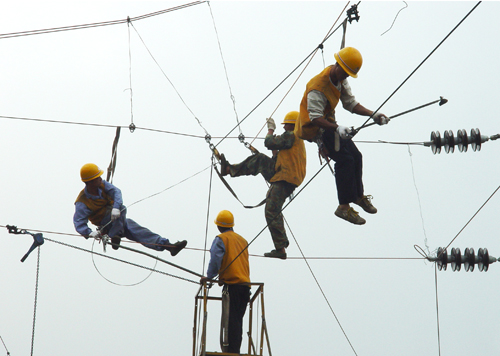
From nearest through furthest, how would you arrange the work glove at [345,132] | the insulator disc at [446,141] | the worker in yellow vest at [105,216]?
→ the work glove at [345,132] < the insulator disc at [446,141] < the worker in yellow vest at [105,216]

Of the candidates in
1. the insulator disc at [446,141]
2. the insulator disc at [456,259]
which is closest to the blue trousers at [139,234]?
the insulator disc at [456,259]

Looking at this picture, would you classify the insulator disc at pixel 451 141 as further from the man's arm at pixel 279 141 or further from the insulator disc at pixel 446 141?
the man's arm at pixel 279 141

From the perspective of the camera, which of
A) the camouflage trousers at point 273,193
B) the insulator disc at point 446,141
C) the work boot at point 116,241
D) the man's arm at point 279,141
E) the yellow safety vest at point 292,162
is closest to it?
the insulator disc at point 446,141

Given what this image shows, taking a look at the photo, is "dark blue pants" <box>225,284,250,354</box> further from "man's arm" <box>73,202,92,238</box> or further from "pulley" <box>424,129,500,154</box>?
"pulley" <box>424,129,500,154</box>

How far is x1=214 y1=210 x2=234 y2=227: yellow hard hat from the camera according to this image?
11.2 meters

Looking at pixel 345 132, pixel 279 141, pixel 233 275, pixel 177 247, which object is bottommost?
pixel 233 275

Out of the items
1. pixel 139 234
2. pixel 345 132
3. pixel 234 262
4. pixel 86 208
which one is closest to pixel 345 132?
pixel 345 132

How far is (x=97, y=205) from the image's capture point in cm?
1092

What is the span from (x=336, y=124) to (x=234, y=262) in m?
2.49

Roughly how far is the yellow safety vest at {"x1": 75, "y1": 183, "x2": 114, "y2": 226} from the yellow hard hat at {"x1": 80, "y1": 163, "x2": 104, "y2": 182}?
0.57ft

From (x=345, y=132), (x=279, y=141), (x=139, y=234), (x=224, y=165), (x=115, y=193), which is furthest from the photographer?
(x=224, y=165)

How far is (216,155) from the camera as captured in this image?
1188 cm

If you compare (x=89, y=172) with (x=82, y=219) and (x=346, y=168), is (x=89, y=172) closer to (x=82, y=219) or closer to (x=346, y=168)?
(x=82, y=219)

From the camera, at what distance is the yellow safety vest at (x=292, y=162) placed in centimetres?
1128
